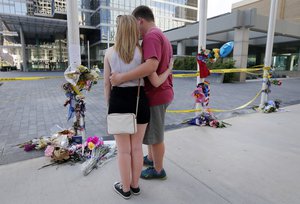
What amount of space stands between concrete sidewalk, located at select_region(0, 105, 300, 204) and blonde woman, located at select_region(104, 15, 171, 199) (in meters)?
0.33

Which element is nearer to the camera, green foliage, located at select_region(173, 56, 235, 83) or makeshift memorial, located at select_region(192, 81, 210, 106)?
makeshift memorial, located at select_region(192, 81, 210, 106)

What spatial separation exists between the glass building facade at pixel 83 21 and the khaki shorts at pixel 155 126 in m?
30.8

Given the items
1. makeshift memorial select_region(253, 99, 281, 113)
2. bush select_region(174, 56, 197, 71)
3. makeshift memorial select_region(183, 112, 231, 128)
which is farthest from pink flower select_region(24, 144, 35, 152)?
bush select_region(174, 56, 197, 71)

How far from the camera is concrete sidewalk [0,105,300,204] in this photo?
6.73 feet

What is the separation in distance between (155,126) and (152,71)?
0.60 metres

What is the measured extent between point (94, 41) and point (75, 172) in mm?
37767

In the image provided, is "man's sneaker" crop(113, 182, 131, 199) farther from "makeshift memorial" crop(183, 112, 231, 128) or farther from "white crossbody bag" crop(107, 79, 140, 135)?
"makeshift memorial" crop(183, 112, 231, 128)

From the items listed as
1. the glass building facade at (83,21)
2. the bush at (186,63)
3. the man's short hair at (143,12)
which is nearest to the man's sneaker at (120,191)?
the man's short hair at (143,12)

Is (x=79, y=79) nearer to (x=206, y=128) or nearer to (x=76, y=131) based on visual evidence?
(x=76, y=131)

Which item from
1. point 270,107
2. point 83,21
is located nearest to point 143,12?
point 270,107

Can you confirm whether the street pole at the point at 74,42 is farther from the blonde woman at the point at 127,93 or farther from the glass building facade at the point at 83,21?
the glass building facade at the point at 83,21

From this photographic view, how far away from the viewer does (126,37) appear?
176 cm

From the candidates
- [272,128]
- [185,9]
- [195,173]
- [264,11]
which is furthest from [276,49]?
[195,173]

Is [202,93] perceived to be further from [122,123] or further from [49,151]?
[49,151]
